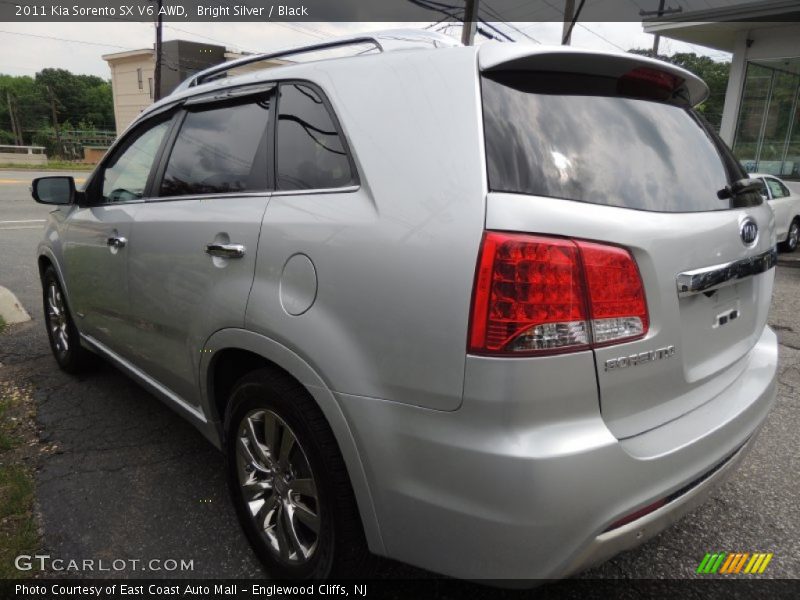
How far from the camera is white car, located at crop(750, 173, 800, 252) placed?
1027 centimetres

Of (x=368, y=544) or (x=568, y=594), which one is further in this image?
(x=568, y=594)

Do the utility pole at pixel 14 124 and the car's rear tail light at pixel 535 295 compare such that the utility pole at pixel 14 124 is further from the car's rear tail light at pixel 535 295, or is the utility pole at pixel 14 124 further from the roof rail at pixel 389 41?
the car's rear tail light at pixel 535 295

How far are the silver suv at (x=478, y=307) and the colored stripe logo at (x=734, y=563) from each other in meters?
0.64

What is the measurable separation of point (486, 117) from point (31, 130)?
91.5 m

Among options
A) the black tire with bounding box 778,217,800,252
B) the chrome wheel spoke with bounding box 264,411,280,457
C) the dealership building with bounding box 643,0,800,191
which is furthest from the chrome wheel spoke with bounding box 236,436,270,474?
the dealership building with bounding box 643,0,800,191

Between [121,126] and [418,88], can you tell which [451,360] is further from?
[121,126]

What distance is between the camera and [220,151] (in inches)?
95.2

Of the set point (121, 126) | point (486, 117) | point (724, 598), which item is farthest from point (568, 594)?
point (121, 126)

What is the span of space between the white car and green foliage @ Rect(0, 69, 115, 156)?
8027 centimetres

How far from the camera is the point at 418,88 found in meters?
1.67

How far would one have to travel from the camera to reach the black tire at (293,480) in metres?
1.75

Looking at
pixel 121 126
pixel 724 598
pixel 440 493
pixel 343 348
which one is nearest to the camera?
pixel 440 493

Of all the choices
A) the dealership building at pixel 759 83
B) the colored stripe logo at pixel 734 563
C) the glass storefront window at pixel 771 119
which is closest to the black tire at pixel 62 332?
the colored stripe logo at pixel 734 563

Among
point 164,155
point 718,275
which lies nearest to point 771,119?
point 718,275
